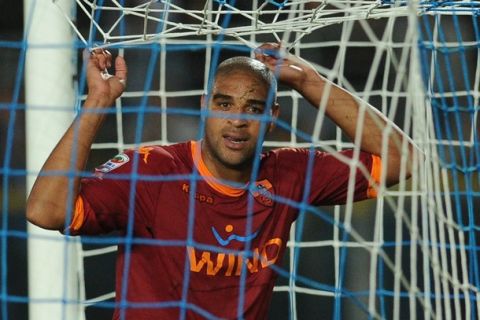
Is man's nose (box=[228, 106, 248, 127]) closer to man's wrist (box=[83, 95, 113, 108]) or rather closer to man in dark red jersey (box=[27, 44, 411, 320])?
man in dark red jersey (box=[27, 44, 411, 320])

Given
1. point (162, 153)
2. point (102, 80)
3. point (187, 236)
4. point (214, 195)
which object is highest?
point (102, 80)

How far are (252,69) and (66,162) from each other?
1.74ft

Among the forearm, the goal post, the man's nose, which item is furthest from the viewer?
the goal post

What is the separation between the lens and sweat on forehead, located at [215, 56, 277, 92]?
7.92 ft

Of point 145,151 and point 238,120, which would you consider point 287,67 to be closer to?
point 238,120

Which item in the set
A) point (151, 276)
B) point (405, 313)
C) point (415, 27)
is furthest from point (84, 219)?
point (405, 313)

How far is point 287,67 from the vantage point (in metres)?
2.46

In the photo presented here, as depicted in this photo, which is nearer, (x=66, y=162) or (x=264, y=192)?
(x=66, y=162)

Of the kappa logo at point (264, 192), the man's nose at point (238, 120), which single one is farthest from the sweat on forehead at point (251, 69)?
the kappa logo at point (264, 192)

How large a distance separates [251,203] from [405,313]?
6.58 ft

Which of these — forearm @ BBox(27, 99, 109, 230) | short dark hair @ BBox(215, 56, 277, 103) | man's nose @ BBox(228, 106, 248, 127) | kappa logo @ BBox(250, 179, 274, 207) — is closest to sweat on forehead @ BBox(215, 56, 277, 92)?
short dark hair @ BBox(215, 56, 277, 103)

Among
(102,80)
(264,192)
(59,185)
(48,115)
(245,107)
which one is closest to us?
(59,185)

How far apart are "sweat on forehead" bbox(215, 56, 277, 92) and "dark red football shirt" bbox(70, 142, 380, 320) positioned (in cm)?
22

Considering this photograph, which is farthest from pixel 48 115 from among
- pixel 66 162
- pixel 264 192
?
pixel 264 192
